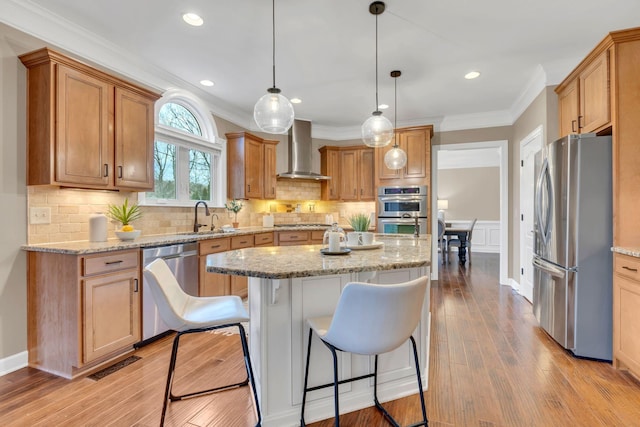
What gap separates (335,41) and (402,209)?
2.85 m

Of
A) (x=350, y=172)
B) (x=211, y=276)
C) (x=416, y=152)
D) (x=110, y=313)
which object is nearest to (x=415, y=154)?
(x=416, y=152)

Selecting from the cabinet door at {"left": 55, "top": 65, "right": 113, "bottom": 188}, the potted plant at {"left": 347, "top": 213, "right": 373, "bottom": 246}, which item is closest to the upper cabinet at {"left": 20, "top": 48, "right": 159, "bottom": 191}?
the cabinet door at {"left": 55, "top": 65, "right": 113, "bottom": 188}

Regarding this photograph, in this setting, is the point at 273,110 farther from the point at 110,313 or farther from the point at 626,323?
the point at 626,323

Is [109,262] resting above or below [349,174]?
below

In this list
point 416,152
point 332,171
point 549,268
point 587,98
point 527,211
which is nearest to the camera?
point 587,98

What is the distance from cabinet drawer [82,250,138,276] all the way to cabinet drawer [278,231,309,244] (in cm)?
244

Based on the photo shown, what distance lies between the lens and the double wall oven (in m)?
4.91

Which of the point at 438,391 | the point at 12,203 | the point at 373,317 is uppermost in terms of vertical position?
the point at 12,203

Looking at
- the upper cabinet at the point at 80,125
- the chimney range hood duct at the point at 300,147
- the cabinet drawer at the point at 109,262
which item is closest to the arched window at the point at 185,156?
the upper cabinet at the point at 80,125

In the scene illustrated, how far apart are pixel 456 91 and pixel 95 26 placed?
13.0ft

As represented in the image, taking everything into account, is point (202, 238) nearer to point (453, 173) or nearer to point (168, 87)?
point (168, 87)

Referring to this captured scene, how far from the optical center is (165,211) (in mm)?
3650

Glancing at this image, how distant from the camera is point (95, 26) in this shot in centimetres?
264

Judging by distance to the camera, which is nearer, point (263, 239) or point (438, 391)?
point (438, 391)
